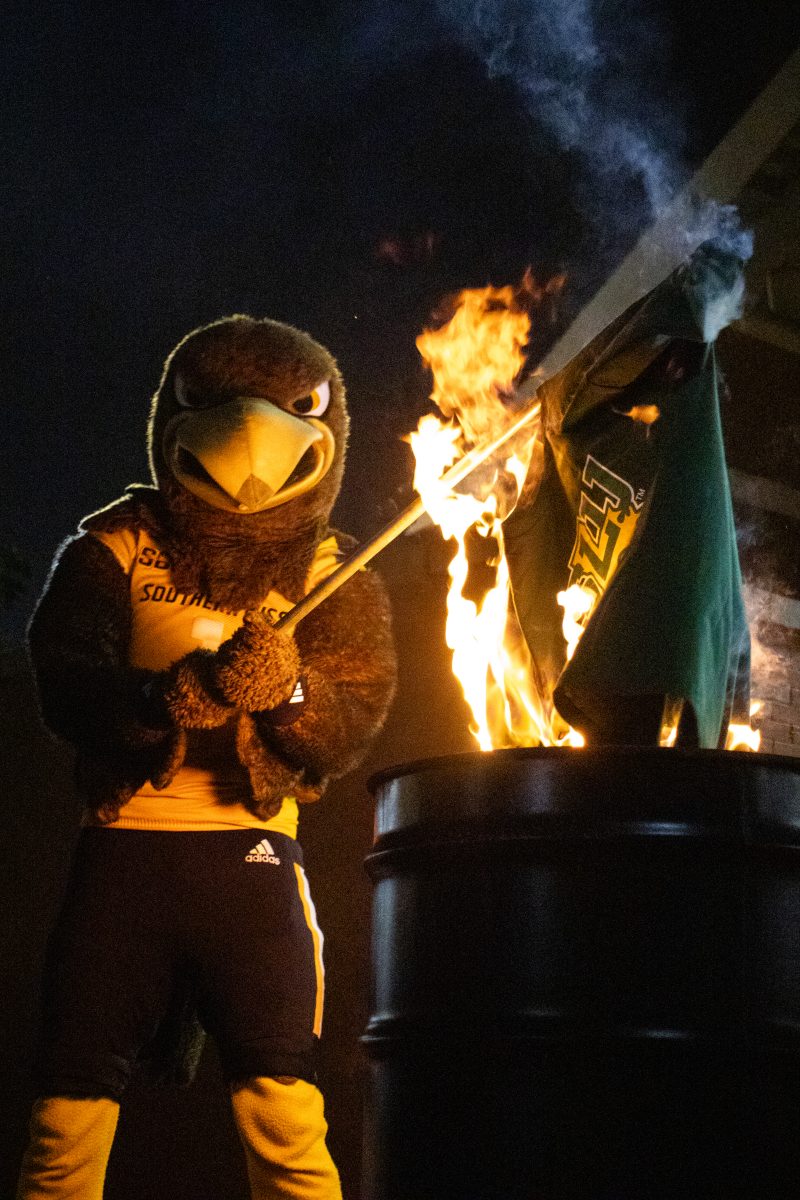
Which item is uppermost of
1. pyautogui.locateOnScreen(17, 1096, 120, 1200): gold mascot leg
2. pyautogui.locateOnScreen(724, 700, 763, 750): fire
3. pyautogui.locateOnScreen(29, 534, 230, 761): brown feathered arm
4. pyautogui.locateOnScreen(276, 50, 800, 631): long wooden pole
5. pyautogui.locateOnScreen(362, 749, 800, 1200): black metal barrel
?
pyautogui.locateOnScreen(276, 50, 800, 631): long wooden pole

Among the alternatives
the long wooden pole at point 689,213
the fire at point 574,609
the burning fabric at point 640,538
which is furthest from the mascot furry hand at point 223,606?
the long wooden pole at point 689,213

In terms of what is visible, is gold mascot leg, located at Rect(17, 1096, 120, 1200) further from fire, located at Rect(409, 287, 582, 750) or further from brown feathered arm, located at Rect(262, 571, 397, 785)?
fire, located at Rect(409, 287, 582, 750)

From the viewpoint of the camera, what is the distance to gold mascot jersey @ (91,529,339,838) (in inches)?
85.7

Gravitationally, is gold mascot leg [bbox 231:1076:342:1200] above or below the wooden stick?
below

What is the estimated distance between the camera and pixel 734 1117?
150cm

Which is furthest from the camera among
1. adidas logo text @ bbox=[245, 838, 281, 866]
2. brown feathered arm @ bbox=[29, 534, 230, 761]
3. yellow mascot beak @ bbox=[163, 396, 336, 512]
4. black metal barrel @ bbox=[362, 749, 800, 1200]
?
yellow mascot beak @ bbox=[163, 396, 336, 512]

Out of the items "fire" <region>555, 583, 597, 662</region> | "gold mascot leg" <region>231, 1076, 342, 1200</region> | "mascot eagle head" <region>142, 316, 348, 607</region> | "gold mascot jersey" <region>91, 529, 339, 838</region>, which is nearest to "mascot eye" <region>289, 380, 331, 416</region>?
"mascot eagle head" <region>142, 316, 348, 607</region>

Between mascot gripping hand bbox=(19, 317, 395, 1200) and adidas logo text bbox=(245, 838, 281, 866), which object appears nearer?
mascot gripping hand bbox=(19, 317, 395, 1200)

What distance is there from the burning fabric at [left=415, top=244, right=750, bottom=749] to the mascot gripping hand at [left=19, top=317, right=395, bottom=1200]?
0.40 m

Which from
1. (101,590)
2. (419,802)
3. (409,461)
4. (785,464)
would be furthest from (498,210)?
(419,802)

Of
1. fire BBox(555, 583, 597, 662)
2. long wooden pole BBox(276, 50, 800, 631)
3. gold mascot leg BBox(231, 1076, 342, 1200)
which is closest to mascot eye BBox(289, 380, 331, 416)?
fire BBox(555, 583, 597, 662)

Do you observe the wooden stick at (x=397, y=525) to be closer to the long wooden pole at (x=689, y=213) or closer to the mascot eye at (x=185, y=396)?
the mascot eye at (x=185, y=396)

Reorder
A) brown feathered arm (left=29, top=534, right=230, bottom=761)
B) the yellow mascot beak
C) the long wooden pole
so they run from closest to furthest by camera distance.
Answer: brown feathered arm (left=29, top=534, right=230, bottom=761), the yellow mascot beak, the long wooden pole

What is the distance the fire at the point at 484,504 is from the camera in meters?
2.29
